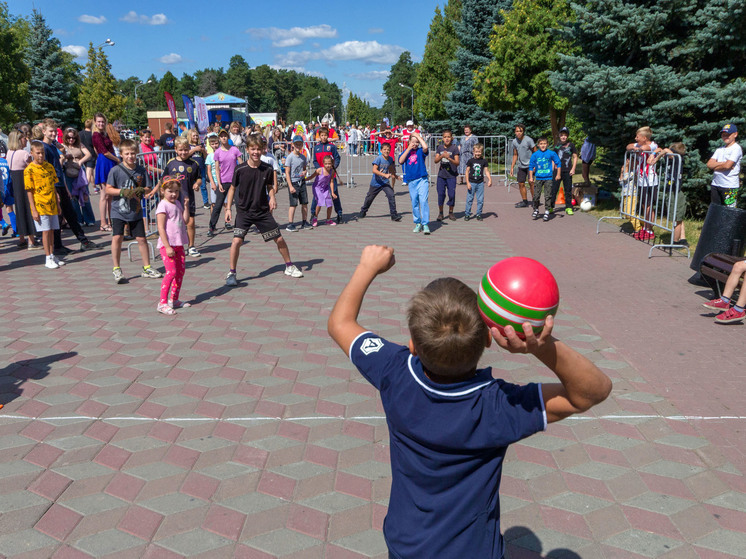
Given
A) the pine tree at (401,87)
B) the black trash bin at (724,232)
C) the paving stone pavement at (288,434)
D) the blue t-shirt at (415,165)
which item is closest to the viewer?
the paving stone pavement at (288,434)

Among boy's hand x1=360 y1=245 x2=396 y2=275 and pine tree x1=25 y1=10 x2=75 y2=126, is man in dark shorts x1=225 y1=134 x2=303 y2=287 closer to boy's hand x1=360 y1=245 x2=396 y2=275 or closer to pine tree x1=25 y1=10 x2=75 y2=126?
boy's hand x1=360 y1=245 x2=396 y2=275

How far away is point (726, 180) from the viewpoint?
9852 millimetres

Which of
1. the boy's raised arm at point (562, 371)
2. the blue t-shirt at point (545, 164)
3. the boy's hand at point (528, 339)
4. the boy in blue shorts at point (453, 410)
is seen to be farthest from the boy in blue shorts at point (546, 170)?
the boy's hand at point (528, 339)

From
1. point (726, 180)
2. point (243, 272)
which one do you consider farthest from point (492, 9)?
point (243, 272)

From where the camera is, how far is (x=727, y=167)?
962 centimetres

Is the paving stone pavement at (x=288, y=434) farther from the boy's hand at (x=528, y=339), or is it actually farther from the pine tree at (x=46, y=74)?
the pine tree at (x=46, y=74)

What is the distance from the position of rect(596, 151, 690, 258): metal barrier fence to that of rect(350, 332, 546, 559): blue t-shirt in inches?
373

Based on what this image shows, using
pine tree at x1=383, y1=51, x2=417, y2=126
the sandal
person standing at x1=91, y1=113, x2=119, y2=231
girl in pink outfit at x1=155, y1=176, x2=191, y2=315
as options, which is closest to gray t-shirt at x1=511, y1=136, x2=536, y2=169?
person standing at x1=91, y1=113, x2=119, y2=231

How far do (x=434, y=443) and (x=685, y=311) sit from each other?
653 cm

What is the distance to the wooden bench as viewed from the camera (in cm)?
729

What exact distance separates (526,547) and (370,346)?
1.90m

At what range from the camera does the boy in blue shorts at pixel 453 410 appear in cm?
175

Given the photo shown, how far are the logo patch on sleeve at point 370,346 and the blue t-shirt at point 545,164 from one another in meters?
12.7

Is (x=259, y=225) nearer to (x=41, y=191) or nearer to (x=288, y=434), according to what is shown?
(x=41, y=191)
